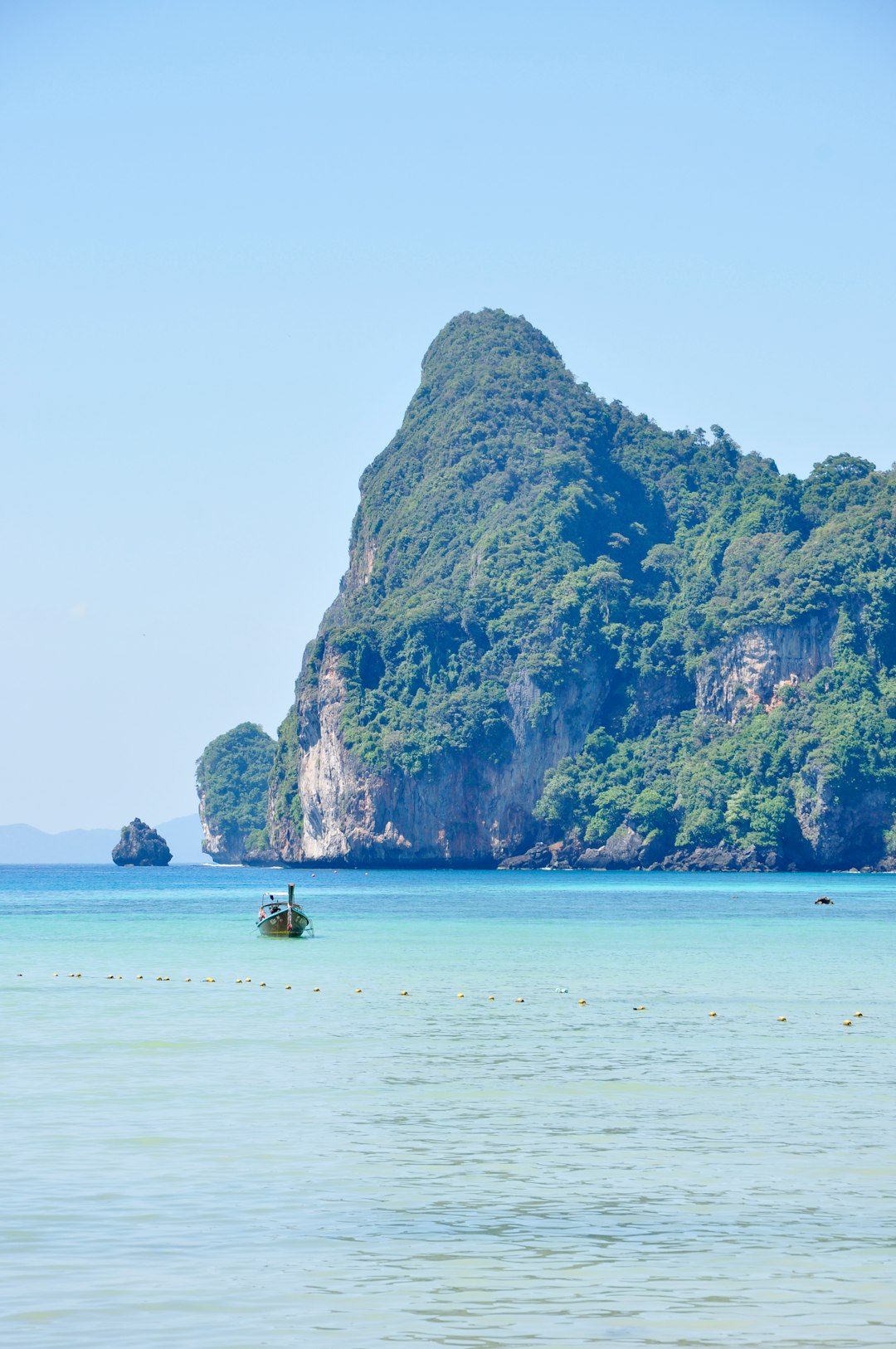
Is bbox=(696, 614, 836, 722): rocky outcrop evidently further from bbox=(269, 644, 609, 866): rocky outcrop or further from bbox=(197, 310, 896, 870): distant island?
bbox=(269, 644, 609, 866): rocky outcrop

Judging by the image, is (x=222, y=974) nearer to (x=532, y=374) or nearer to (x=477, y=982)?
(x=477, y=982)

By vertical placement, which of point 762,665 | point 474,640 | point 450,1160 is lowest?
point 450,1160

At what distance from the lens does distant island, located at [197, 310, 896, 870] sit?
140625 millimetres

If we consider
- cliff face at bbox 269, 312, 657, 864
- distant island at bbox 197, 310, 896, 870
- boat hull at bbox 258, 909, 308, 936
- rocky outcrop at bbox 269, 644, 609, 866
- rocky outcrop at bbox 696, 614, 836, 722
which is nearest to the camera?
boat hull at bbox 258, 909, 308, 936

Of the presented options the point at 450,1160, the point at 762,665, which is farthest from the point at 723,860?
the point at 450,1160

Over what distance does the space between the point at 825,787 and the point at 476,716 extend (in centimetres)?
3319

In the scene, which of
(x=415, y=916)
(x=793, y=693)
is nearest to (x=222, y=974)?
(x=415, y=916)

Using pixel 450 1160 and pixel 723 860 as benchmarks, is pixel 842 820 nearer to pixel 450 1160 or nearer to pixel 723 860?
pixel 723 860

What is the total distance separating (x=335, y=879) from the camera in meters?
128

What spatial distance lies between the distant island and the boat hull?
85211 mm

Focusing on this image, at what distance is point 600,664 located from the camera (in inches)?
6156

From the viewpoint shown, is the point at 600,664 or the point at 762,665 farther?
the point at 600,664

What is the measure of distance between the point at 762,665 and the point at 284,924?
9654cm

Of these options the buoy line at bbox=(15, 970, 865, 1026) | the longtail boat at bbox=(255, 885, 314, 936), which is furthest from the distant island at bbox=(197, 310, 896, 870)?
the buoy line at bbox=(15, 970, 865, 1026)
